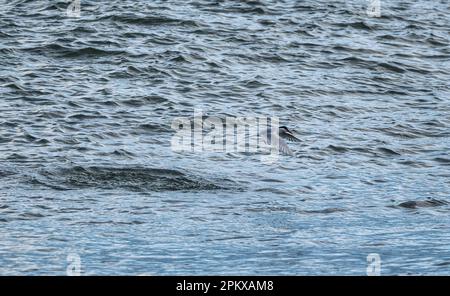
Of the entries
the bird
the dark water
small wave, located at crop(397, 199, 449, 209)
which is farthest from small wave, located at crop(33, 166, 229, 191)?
small wave, located at crop(397, 199, 449, 209)

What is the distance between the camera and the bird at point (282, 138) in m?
17.0

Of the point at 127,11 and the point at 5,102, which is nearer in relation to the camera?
the point at 5,102

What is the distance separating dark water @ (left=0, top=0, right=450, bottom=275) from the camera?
486 inches

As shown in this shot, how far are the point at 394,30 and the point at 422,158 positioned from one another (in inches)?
335

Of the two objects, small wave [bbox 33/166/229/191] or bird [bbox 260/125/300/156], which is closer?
small wave [bbox 33/166/229/191]

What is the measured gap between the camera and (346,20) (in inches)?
1008

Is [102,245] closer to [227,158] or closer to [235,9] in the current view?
[227,158]

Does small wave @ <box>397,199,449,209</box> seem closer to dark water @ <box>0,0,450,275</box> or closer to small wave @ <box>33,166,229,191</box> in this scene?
dark water @ <box>0,0,450,275</box>

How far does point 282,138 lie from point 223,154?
1.23 metres

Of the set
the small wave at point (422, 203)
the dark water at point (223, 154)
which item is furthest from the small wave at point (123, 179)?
the small wave at point (422, 203)

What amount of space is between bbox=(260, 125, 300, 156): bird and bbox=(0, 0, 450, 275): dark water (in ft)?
0.58

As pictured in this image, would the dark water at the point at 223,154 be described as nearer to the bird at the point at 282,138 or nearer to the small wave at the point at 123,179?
the small wave at the point at 123,179
